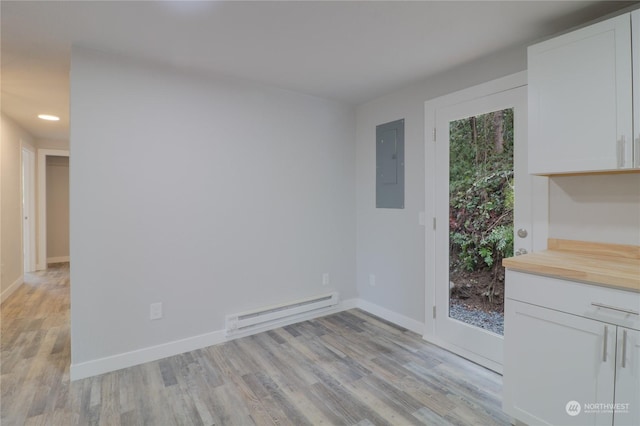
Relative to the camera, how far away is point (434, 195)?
2803 mm

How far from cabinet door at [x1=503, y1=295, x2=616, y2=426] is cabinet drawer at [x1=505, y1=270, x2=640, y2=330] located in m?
0.04

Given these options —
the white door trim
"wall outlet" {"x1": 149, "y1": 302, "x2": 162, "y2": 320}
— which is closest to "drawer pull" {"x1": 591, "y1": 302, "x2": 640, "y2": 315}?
"wall outlet" {"x1": 149, "y1": 302, "x2": 162, "y2": 320}

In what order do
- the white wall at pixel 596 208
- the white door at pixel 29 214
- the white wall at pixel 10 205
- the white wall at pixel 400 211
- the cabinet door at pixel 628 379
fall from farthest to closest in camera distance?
the white door at pixel 29 214 → the white wall at pixel 10 205 → the white wall at pixel 400 211 → the white wall at pixel 596 208 → the cabinet door at pixel 628 379

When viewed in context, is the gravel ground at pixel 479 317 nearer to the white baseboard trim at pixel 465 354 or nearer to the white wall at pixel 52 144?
the white baseboard trim at pixel 465 354

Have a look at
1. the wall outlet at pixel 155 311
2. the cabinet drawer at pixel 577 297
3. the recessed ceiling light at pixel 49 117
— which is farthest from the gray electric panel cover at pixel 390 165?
the recessed ceiling light at pixel 49 117

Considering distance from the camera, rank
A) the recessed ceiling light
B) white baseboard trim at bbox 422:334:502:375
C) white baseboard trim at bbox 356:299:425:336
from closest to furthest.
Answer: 1. white baseboard trim at bbox 422:334:502:375
2. white baseboard trim at bbox 356:299:425:336
3. the recessed ceiling light

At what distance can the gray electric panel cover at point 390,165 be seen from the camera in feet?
10.3

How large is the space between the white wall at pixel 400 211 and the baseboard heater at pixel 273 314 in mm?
544

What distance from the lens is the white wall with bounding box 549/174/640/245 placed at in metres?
1.77

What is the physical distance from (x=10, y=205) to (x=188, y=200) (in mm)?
3288

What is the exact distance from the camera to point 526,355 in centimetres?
164

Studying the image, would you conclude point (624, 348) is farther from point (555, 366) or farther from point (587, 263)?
point (587, 263)

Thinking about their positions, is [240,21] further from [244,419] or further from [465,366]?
[465,366]

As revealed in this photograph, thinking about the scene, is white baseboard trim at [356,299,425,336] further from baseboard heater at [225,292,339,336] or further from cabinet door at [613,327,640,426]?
cabinet door at [613,327,640,426]
